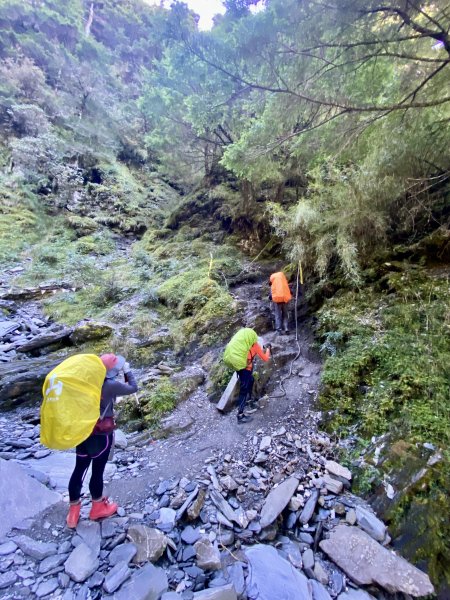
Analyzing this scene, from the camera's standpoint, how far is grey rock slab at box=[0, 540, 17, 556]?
2810 mm

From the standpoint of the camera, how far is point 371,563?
2916 mm

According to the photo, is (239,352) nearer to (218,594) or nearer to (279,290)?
(279,290)

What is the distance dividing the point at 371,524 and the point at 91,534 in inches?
116

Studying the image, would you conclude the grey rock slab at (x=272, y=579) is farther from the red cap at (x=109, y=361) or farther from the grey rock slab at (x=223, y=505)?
the red cap at (x=109, y=361)

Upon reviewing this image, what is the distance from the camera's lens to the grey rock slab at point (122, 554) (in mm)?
2830

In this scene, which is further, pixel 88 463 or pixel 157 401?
pixel 157 401

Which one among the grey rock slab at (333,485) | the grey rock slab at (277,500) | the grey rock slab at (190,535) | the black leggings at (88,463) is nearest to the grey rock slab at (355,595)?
the grey rock slab at (277,500)

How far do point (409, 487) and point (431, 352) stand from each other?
2.12 meters

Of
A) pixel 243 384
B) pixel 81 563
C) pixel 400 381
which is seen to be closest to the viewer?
pixel 81 563

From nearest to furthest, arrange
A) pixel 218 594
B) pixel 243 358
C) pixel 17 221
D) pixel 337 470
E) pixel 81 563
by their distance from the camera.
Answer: pixel 218 594
pixel 81 563
pixel 337 470
pixel 243 358
pixel 17 221

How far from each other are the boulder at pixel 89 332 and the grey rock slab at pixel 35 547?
18.3ft

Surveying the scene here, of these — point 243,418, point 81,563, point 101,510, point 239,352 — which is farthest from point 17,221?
point 81,563

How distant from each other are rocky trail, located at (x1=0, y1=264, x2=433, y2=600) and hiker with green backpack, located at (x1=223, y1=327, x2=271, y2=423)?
0.40 m

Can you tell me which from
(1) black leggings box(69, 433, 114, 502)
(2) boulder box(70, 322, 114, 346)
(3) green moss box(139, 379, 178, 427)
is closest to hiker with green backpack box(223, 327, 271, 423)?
(3) green moss box(139, 379, 178, 427)
